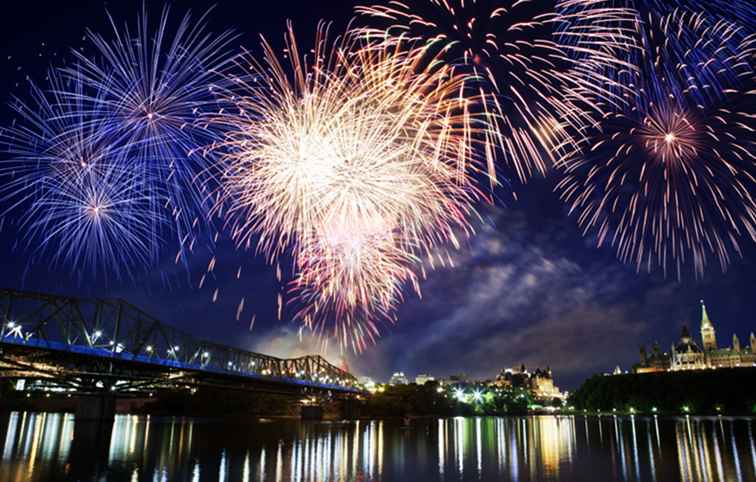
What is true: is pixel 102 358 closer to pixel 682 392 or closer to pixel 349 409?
pixel 349 409

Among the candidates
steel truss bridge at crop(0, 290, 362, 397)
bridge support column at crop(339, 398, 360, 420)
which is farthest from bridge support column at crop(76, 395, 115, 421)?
bridge support column at crop(339, 398, 360, 420)

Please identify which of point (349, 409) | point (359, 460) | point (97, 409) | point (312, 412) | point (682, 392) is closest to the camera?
point (359, 460)

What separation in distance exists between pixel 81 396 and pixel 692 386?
520 feet

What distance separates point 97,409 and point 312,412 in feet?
212

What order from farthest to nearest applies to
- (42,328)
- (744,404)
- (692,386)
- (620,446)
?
(692,386)
(744,404)
(42,328)
(620,446)

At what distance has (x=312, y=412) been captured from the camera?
443ft

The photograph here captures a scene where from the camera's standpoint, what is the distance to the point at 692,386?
165250 millimetres

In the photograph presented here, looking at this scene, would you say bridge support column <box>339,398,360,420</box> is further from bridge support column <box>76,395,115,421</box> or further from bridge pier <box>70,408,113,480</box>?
bridge pier <box>70,408,113,480</box>

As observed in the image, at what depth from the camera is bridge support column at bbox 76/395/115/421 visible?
251 ft

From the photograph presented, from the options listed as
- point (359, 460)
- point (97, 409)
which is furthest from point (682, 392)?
point (359, 460)

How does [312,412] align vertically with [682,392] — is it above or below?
below

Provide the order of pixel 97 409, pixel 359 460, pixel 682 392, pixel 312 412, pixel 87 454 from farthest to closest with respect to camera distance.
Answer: pixel 682 392
pixel 312 412
pixel 97 409
pixel 359 460
pixel 87 454

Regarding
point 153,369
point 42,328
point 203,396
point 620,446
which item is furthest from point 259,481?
point 203,396

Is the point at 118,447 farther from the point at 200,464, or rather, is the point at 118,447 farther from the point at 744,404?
the point at 744,404
